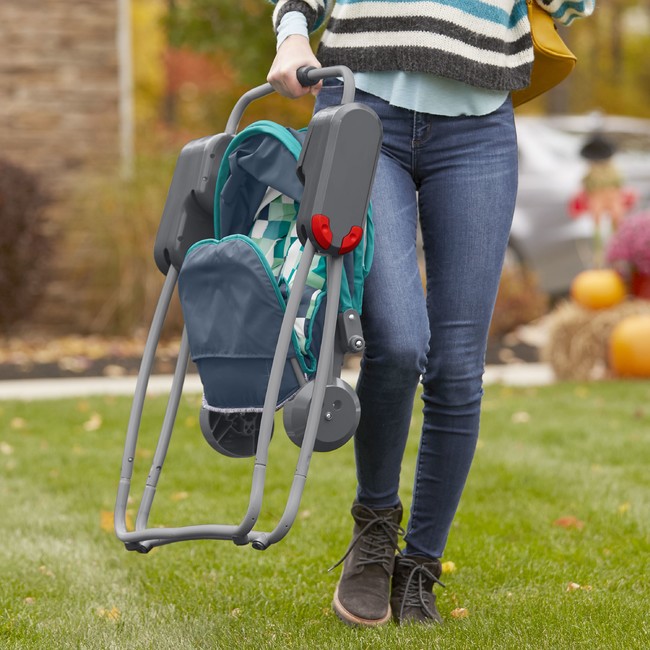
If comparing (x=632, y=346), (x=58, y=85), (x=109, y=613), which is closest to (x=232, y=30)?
(x=58, y=85)

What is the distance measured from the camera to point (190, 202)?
2.74 metres

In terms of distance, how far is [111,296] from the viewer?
388 inches

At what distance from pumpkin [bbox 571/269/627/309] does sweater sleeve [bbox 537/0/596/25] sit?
5.05m

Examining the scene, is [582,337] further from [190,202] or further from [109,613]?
[190,202]

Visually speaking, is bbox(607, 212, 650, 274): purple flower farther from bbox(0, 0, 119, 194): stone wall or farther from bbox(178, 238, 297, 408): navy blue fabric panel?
bbox(178, 238, 297, 408): navy blue fabric panel

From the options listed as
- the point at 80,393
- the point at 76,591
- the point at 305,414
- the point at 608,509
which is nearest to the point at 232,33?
the point at 80,393

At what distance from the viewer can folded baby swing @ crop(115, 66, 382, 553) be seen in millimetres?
2402

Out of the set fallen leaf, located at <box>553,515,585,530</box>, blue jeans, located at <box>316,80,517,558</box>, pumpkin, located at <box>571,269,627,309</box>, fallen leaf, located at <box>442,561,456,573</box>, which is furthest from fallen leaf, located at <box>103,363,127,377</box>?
blue jeans, located at <box>316,80,517,558</box>

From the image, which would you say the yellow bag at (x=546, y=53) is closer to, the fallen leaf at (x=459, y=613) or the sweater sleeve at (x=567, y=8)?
the sweater sleeve at (x=567, y=8)

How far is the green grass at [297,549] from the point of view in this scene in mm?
2975

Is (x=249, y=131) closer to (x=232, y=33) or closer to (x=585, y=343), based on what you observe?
(x=585, y=343)

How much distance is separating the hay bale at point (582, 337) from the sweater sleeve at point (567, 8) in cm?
501

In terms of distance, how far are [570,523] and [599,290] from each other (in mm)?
3886

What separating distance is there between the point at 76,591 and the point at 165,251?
3.90ft
